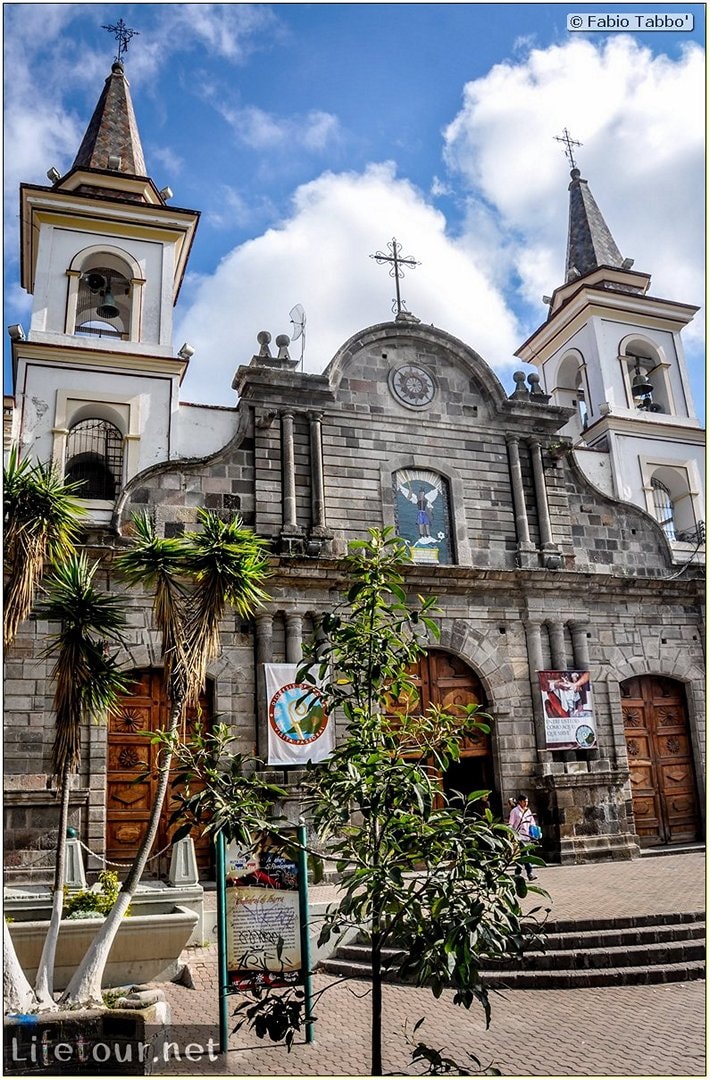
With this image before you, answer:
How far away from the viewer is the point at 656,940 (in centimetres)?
989

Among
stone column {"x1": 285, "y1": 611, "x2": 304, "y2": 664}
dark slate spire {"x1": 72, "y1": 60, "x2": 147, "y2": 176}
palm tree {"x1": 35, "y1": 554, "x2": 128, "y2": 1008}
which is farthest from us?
dark slate spire {"x1": 72, "y1": 60, "x2": 147, "y2": 176}

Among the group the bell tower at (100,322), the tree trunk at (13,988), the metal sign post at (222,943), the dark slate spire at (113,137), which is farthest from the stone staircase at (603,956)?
the dark slate spire at (113,137)

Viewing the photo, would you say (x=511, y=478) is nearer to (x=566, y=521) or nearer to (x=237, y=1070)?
(x=566, y=521)

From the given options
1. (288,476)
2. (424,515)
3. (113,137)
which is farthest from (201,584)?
(113,137)

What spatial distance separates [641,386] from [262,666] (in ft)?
41.6

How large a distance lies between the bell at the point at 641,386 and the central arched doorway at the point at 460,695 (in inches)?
369

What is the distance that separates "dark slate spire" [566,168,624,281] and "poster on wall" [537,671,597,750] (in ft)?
37.8

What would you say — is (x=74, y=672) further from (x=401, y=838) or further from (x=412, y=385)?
(x=412, y=385)

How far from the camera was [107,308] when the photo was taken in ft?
57.9

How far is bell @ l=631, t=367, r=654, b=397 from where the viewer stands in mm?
21344

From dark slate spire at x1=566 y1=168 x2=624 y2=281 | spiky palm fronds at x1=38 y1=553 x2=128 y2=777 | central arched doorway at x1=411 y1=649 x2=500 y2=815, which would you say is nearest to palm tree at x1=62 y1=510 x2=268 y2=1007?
spiky palm fronds at x1=38 y1=553 x2=128 y2=777

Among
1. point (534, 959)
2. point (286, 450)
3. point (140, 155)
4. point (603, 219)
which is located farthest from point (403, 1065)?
point (603, 219)

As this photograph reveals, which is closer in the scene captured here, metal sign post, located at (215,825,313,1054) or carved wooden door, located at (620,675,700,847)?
metal sign post, located at (215,825,313,1054)

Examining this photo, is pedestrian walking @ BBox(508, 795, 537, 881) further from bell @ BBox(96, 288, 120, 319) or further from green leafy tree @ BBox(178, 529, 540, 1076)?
bell @ BBox(96, 288, 120, 319)
